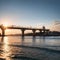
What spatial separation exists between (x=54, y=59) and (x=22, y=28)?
482 feet

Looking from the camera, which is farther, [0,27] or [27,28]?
[27,28]

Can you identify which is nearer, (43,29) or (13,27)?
(13,27)

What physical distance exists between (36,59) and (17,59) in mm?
2575

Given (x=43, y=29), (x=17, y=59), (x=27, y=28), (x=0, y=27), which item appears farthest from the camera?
(x=43, y=29)

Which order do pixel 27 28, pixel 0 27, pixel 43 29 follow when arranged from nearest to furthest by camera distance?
pixel 0 27, pixel 27 28, pixel 43 29

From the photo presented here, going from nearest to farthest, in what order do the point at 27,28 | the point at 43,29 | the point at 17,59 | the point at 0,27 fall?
the point at 17,59 → the point at 0,27 → the point at 27,28 → the point at 43,29

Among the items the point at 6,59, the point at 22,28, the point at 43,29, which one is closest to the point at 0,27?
the point at 22,28

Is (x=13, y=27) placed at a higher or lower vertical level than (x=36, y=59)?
higher

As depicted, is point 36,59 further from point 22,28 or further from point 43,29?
point 43,29

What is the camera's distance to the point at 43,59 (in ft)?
78.4

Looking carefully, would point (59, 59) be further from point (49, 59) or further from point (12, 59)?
point (12, 59)

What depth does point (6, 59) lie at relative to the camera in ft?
77.4

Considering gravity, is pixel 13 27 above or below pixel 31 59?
above

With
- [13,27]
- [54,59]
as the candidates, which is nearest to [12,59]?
[54,59]
